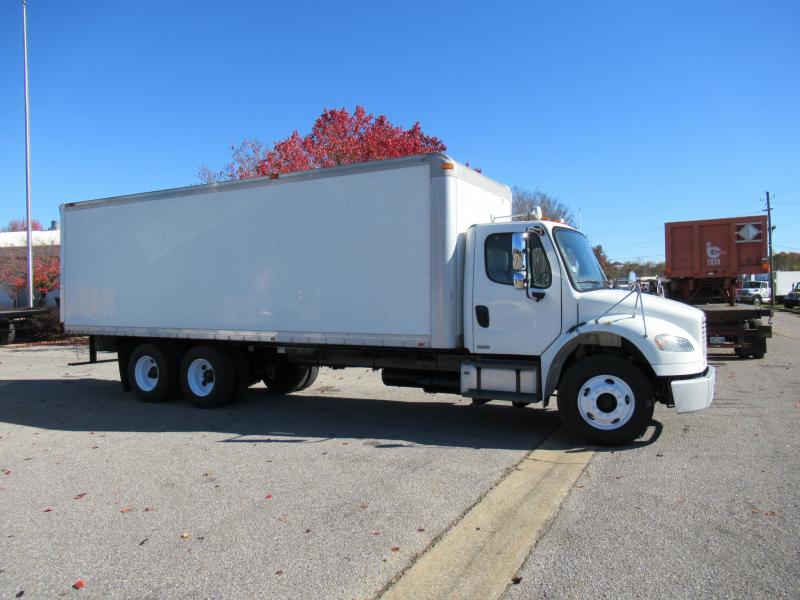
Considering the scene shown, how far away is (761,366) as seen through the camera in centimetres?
1295

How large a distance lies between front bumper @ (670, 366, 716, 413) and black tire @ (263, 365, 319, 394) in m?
6.42

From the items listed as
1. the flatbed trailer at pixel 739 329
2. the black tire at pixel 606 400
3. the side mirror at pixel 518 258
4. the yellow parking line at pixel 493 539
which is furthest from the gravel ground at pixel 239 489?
the flatbed trailer at pixel 739 329

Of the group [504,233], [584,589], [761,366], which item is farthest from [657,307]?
[761,366]

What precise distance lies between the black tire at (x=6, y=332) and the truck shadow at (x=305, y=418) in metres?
13.4

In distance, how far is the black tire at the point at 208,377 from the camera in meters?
9.38

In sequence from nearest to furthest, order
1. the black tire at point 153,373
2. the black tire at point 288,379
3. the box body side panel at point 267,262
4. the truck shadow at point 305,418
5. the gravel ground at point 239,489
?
the gravel ground at point 239,489 < the truck shadow at point 305,418 < the box body side panel at point 267,262 < the black tire at point 153,373 < the black tire at point 288,379

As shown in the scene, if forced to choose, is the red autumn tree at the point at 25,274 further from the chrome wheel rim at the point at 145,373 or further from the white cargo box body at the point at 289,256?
the chrome wheel rim at the point at 145,373

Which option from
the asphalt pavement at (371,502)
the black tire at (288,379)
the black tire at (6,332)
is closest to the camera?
the asphalt pavement at (371,502)

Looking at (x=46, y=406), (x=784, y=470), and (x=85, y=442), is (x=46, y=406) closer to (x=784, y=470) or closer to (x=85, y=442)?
(x=85, y=442)

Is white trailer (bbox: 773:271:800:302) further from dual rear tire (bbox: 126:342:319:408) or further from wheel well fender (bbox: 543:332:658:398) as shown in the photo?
dual rear tire (bbox: 126:342:319:408)

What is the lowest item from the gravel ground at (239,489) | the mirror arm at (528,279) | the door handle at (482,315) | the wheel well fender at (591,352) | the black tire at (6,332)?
the gravel ground at (239,489)

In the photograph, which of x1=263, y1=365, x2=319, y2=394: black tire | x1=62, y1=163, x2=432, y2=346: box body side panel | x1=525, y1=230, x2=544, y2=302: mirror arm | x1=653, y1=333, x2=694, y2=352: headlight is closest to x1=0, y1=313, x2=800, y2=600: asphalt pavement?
x1=653, y1=333, x2=694, y2=352: headlight

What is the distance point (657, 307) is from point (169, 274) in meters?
7.21

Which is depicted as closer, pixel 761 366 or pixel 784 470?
pixel 784 470
